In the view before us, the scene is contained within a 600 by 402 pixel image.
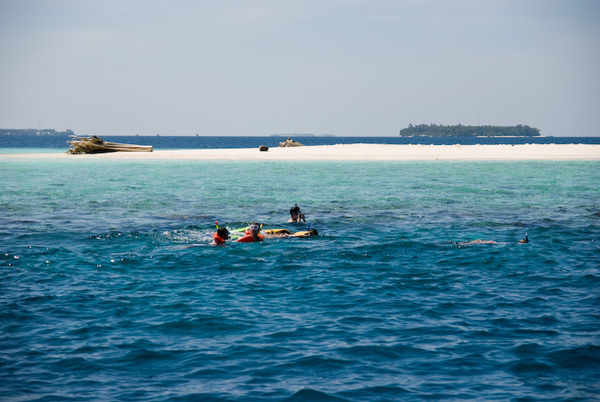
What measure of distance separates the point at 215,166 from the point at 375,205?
1175 inches

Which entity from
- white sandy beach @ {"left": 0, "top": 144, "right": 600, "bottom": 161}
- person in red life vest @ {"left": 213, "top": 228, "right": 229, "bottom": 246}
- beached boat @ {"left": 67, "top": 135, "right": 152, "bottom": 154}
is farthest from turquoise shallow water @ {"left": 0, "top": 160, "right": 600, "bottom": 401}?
beached boat @ {"left": 67, "top": 135, "right": 152, "bottom": 154}

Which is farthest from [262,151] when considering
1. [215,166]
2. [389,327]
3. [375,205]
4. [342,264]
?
[389,327]

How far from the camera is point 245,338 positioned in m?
11.5

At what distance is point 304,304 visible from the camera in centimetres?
1358

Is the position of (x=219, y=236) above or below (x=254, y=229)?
below

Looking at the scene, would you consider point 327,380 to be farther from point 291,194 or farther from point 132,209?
point 291,194

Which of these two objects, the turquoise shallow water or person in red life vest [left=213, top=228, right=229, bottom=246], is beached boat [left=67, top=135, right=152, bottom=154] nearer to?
the turquoise shallow water

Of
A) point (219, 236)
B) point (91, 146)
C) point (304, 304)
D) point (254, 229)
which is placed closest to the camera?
point (304, 304)

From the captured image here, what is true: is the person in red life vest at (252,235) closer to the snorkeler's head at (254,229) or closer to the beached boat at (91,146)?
the snorkeler's head at (254,229)

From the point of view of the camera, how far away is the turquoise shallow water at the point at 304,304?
9.74 metres

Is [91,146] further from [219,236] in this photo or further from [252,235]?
[219,236]

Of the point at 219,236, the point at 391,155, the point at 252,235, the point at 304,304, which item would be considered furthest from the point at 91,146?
the point at 304,304

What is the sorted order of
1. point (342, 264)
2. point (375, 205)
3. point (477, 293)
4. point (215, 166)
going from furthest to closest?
point (215, 166)
point (375, 205)
point (342, 264)
point (477, 293)

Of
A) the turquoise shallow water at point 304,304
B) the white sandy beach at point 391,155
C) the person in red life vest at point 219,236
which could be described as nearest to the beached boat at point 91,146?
the white sandy beach at point 391,155
